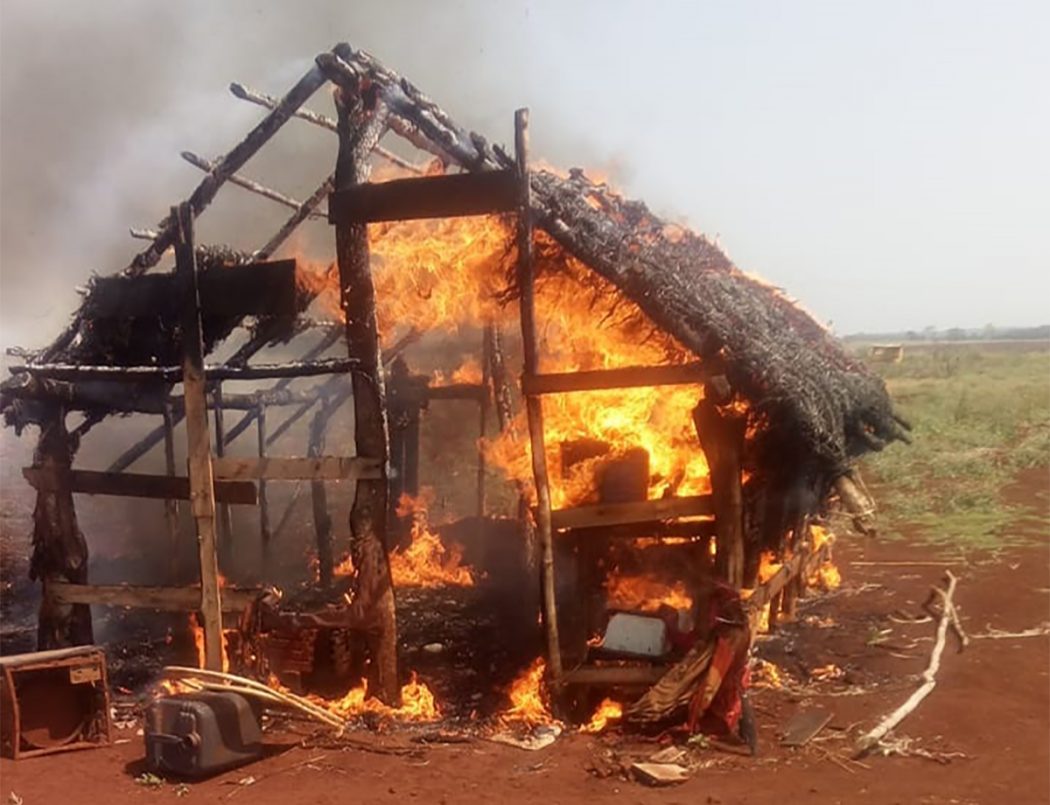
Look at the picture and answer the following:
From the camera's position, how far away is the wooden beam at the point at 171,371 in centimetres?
965

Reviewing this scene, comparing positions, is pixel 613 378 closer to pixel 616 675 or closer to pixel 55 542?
pixel 616 675

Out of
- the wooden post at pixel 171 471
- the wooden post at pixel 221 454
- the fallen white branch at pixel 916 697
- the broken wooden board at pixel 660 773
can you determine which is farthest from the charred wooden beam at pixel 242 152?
the fallen white branch at pixel 916 697

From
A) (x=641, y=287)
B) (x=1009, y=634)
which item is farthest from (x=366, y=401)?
(x=1009, y=634)

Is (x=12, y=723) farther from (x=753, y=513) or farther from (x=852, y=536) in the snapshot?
(x=852, y=536)

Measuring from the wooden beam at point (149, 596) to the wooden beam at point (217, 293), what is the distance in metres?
3.09

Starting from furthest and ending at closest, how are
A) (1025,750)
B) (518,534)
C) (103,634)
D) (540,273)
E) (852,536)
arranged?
(852,536) < (518,534) < (103,634) < (540,273) < (1025,750)

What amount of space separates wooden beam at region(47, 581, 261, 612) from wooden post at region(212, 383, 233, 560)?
484 cm

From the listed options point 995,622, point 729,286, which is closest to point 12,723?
point 729,286

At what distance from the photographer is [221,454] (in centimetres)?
1553

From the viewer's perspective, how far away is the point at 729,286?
12.4 metres

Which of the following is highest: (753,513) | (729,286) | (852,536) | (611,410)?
(729,286)

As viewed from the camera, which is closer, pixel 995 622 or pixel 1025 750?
pixel 1025 750

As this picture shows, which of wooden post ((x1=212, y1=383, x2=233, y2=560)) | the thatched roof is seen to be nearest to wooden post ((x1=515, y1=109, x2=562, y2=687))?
the thatched roof

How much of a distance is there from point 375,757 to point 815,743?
13.4 ft
